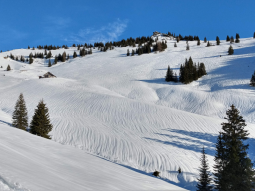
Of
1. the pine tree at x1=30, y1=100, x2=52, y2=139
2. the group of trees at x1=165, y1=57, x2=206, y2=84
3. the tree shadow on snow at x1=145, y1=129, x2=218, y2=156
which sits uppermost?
the group of trees at x1=165, y1=57, x2=206, y2=84

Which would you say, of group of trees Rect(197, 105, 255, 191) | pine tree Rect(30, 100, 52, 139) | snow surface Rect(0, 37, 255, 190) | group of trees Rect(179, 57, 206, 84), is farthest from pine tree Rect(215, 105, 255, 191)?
group of trees Rect(179, 57, 206, 84)

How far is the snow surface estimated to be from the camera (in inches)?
741

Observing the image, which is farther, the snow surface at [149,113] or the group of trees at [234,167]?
the snow surface at [149,113]

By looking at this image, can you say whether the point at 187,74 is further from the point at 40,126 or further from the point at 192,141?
the point at 40,126

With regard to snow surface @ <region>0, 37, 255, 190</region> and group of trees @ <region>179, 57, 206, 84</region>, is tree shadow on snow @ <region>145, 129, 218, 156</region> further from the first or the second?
group of trees @ <region>179, 57, 206, 84</region>

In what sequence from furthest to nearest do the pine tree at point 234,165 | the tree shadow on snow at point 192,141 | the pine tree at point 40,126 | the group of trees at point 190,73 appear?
the group of trees at point 190,73
the tree shadow on snow at point 192,141
the pine tree at point 40,126
the pine tree at point 234,165

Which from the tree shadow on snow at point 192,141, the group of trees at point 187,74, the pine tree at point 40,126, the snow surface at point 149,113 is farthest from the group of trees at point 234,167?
the group of trees at point 187,74

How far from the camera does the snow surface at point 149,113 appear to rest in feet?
61.7

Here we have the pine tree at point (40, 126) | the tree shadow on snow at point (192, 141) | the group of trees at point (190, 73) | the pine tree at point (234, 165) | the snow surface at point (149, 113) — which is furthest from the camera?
the group of trees at point (190, 73)

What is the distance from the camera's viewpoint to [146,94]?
43625 millimetres

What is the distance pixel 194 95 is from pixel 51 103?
32651mm

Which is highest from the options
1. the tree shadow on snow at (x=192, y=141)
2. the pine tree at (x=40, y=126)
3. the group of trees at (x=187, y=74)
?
the group of trees at (x=187, y=74)

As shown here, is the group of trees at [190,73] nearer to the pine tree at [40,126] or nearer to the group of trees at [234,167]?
the group of trees at [234,167]

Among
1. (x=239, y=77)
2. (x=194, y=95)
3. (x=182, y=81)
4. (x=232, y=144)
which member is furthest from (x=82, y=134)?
(x=239, y=77)
